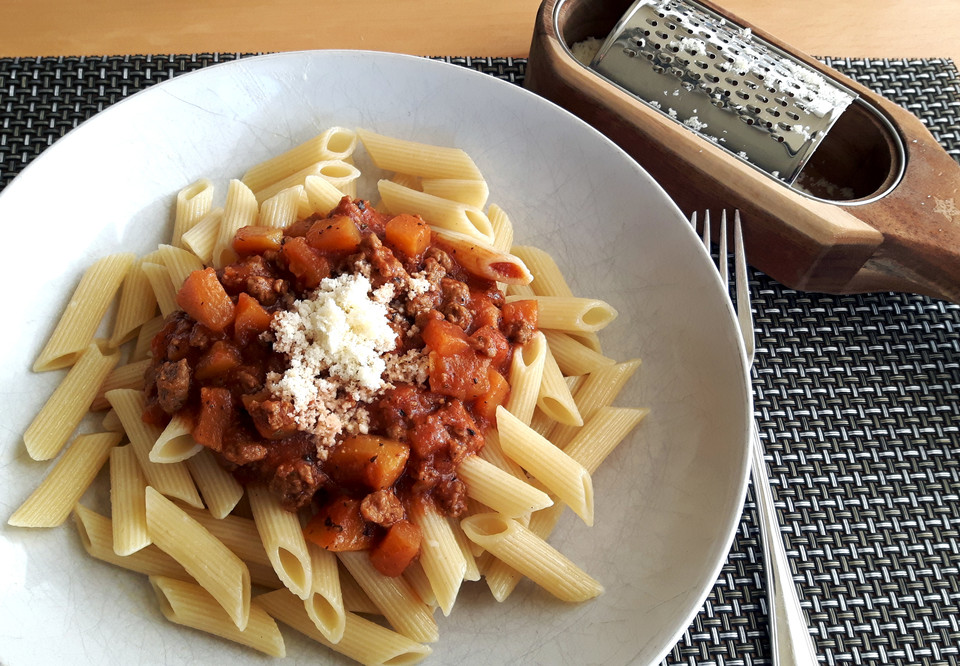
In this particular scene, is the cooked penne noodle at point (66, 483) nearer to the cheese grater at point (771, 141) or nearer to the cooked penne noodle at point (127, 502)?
the cooked penne noodle at point (127, 502)

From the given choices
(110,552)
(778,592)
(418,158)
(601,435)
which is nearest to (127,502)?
(110,552)

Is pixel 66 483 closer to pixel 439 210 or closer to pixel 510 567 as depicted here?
pixel 510 567

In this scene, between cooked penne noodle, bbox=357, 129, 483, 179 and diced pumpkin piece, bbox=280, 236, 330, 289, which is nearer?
diced pumpkin piece, bbox=280, 236, 330, 289

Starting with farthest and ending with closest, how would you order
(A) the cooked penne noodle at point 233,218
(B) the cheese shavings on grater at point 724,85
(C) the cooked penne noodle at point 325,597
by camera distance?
(B) the cheese shavings on grater at point 724,85 → (A) the cooked penne noodle at point 233,218 → (C) the cooked penne noodle at point 325,597

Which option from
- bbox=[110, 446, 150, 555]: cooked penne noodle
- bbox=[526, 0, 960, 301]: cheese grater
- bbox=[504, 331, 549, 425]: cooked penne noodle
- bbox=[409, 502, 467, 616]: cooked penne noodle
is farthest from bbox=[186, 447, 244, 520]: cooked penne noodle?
bbox=[526, 0, 960, 301]: cheese grater

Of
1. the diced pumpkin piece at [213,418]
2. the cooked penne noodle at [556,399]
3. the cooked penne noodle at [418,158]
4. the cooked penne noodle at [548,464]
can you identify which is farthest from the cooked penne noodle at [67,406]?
the cooked penne noodle at [556,399]

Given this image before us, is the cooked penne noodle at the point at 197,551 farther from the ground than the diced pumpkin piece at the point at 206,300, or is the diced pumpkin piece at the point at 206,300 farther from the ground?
the diced pumpkin piece at the point at 206,300

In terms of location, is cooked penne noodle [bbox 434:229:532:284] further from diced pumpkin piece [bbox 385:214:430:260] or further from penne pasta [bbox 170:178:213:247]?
penne pasta [bbox 170:178:213:247]
